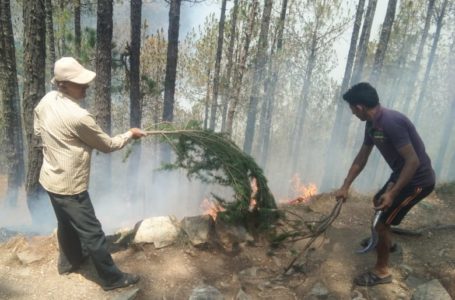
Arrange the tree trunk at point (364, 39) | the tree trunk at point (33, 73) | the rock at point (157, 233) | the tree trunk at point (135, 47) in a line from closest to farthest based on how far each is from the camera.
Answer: the rock at point (157, 233) → the tree trunk at point (33, 73) → the tree trunk at point (135, 47) → the tree trunk at point (364, 39)

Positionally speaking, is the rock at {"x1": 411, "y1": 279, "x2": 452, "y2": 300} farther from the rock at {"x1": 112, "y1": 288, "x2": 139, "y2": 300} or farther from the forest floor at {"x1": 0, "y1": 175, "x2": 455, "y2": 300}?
the rock at {"x1": 112, "y1": 288, "x2": 139, "y2": 300}

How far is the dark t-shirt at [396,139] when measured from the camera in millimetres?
3725

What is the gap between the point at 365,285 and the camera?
4332 millimetres

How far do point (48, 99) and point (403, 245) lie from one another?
5.05 metres

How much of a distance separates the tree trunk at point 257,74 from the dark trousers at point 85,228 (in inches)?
508

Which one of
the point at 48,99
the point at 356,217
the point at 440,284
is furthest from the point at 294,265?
the point at 48,99

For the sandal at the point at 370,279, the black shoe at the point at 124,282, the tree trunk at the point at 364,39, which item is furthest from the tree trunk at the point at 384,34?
the black shoe at the point at 124,282

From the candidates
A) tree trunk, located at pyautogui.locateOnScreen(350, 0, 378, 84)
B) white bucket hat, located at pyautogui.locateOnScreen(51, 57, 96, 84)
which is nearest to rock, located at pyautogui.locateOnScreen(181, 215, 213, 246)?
white bucket hat, located at pyautogui.locateOnScreen(51, 57, 96, 84)

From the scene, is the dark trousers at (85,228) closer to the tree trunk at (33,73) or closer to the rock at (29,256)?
the rock at (29,256)

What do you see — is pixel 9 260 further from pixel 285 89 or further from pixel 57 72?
pixel 285 89

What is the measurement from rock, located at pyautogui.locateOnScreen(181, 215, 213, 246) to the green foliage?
1.03ft

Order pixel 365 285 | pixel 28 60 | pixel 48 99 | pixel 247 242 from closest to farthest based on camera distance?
pixel 48 99
pixel 365 285
pixel 247 242
pixel 28 60

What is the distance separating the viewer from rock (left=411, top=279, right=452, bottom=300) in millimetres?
4176

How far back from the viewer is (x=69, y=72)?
354cm
